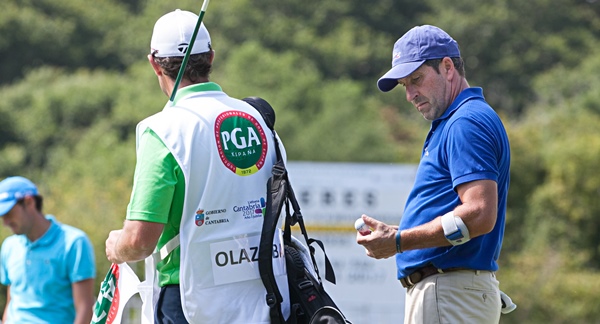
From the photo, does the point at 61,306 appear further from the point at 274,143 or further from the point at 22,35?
the point at 22,35

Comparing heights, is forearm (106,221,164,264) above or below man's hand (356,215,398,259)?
above

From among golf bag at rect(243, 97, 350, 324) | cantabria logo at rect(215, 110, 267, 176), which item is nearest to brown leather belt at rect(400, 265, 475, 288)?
golf bag at rect(243, 97, 350, 324)

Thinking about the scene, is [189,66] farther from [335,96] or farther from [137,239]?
[335,96]

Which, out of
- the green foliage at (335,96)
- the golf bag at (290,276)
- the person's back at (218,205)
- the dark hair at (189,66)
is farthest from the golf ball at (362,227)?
the green foliage at (335,96)

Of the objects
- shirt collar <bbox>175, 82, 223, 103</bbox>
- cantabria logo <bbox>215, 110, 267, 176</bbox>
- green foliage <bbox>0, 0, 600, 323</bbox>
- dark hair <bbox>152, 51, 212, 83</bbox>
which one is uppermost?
dark hair <bbox>152, 51, 212, 83</bbox>

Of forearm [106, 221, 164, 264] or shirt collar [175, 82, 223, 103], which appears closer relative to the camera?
forearm [106, 221, 164, 264]

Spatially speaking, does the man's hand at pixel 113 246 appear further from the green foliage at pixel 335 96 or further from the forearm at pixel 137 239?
the green foliage at pixel 335 96

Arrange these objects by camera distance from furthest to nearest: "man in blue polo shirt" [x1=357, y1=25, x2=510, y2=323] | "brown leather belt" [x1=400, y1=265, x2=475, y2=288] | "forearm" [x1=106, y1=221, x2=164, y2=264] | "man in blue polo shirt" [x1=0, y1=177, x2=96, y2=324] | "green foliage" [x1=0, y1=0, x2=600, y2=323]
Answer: "green foliage" [x1=0, y1=0, x2=600, y2=323]
"man in blue polo shirt" [x1=0, y1=177, x2=96, y2=324]
"brown leather belt" [x1=400, y1=265, x2=475, y2=288]
"man in blue polo shirt" [x1=357, y1=25, x2=510, y2=323]
"forearm" [x1=106, y1=221, x2=164, y2=264]

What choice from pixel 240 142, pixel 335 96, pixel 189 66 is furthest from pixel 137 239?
pixel 335 96

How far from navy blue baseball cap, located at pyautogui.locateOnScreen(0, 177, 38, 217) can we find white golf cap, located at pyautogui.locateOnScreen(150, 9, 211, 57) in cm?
271

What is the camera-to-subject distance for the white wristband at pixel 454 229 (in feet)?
13.4

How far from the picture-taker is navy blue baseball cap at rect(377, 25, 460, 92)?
4.39 m

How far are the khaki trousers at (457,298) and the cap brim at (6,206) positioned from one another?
10.4ft

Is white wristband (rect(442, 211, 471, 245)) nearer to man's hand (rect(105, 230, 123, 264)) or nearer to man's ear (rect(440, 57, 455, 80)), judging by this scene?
man's ear (rect(440, 57, 455, 80))
